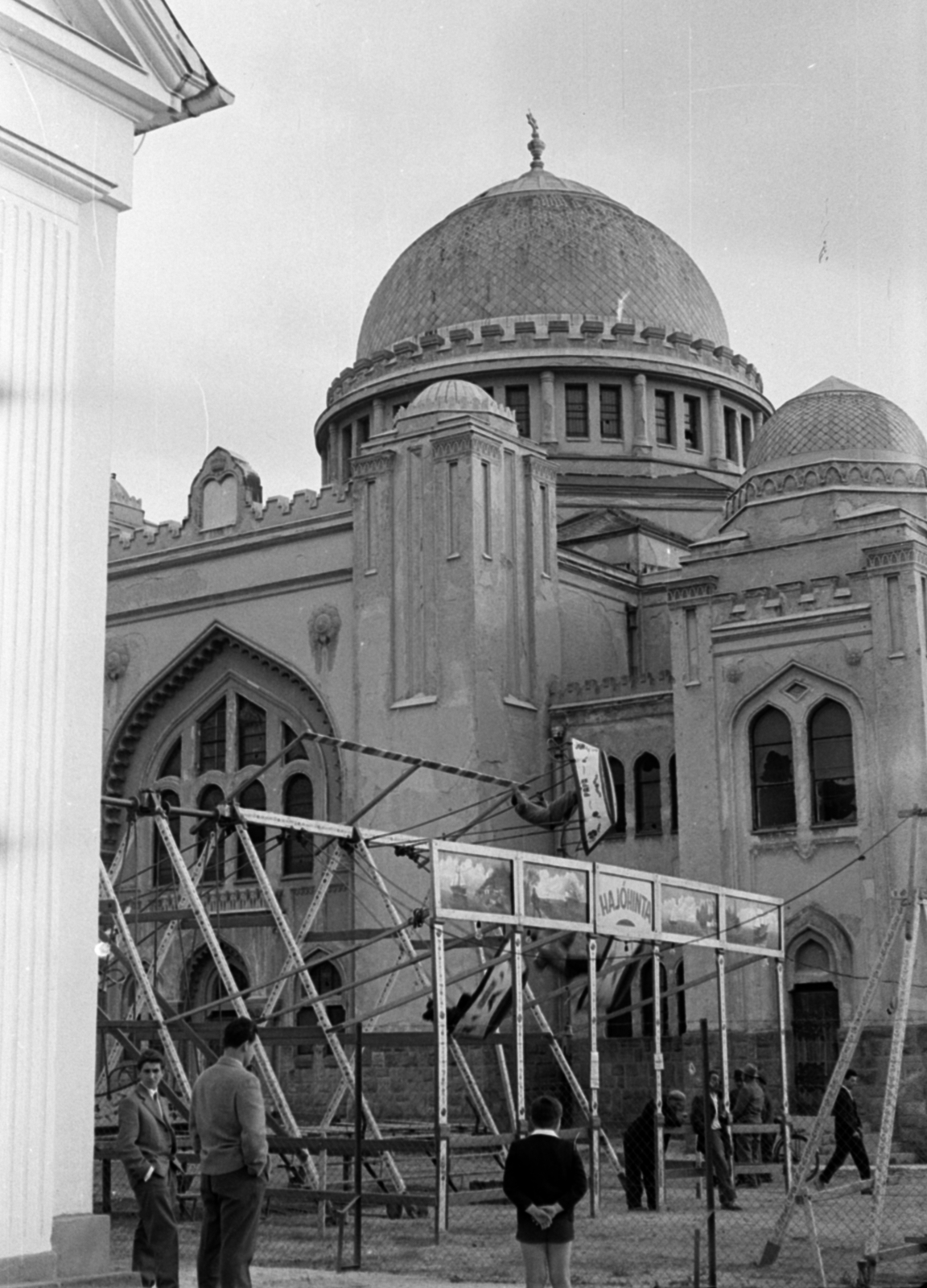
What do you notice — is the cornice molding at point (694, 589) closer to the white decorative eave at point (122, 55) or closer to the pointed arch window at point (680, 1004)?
the pointed arch window at point (680, 1004)

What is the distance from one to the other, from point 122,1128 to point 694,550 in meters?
25.4

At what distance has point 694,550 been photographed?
35.8 meters

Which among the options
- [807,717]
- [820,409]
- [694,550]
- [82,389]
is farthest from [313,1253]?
[820,409]

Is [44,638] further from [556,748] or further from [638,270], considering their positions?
[638,270]

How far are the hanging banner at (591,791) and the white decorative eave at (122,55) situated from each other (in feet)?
49.6

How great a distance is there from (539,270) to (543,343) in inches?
115

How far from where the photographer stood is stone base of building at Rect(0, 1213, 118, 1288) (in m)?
10.7

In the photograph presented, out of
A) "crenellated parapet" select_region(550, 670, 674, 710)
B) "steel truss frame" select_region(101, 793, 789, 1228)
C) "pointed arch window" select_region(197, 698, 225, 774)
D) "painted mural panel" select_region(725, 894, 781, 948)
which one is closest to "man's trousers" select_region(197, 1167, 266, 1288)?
"steel truss frame" select_region(101, 793, 789, 1228)

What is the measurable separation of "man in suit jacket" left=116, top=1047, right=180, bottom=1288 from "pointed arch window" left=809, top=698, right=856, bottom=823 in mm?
21581

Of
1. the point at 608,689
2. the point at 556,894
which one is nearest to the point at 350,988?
the point at 556,894

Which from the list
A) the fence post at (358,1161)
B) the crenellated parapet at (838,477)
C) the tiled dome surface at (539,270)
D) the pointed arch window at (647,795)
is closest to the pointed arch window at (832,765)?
the pointed arch window at (647,795)

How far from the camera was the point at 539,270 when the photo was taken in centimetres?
4934

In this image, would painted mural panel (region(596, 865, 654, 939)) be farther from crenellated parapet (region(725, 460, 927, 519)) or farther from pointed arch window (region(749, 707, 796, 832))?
crenellated parapet (region(725, 460, 927, 519))

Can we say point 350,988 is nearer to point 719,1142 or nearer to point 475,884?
point 475,884
